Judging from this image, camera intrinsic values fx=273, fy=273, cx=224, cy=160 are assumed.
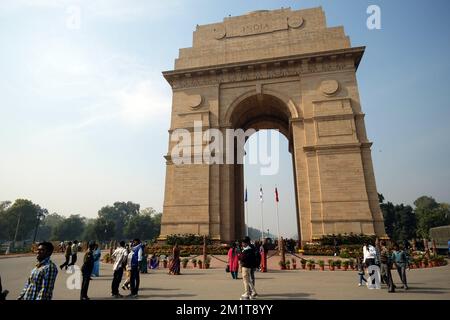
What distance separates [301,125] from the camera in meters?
24.1

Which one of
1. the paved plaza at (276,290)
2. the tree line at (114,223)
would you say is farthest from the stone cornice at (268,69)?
the tree line at (114,223)

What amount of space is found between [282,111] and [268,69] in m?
4.47

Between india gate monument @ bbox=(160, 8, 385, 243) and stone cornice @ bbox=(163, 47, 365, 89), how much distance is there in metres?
0.09

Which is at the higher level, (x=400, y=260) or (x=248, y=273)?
(x=400, y=260)

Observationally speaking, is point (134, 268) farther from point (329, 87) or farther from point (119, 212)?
point (119, 212)

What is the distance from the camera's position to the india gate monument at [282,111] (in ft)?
69.9

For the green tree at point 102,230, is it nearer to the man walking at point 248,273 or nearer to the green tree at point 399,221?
the green tree at point 399,221

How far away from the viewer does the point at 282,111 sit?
91.5 feet

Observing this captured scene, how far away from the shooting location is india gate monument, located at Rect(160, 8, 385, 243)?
21.3 metres

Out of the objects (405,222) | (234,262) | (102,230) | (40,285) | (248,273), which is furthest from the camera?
(102,230)

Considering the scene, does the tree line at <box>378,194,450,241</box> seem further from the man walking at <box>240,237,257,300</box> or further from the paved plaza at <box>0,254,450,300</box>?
the man walking at <box>240,237,257,300</box>

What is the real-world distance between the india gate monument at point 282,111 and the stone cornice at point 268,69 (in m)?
0.09

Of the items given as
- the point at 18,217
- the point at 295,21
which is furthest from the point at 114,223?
the point at 295,21

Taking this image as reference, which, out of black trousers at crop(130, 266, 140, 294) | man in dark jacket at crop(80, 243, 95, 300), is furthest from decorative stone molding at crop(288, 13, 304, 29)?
man in dark jacket at crop(80, 243, 95, 300)
